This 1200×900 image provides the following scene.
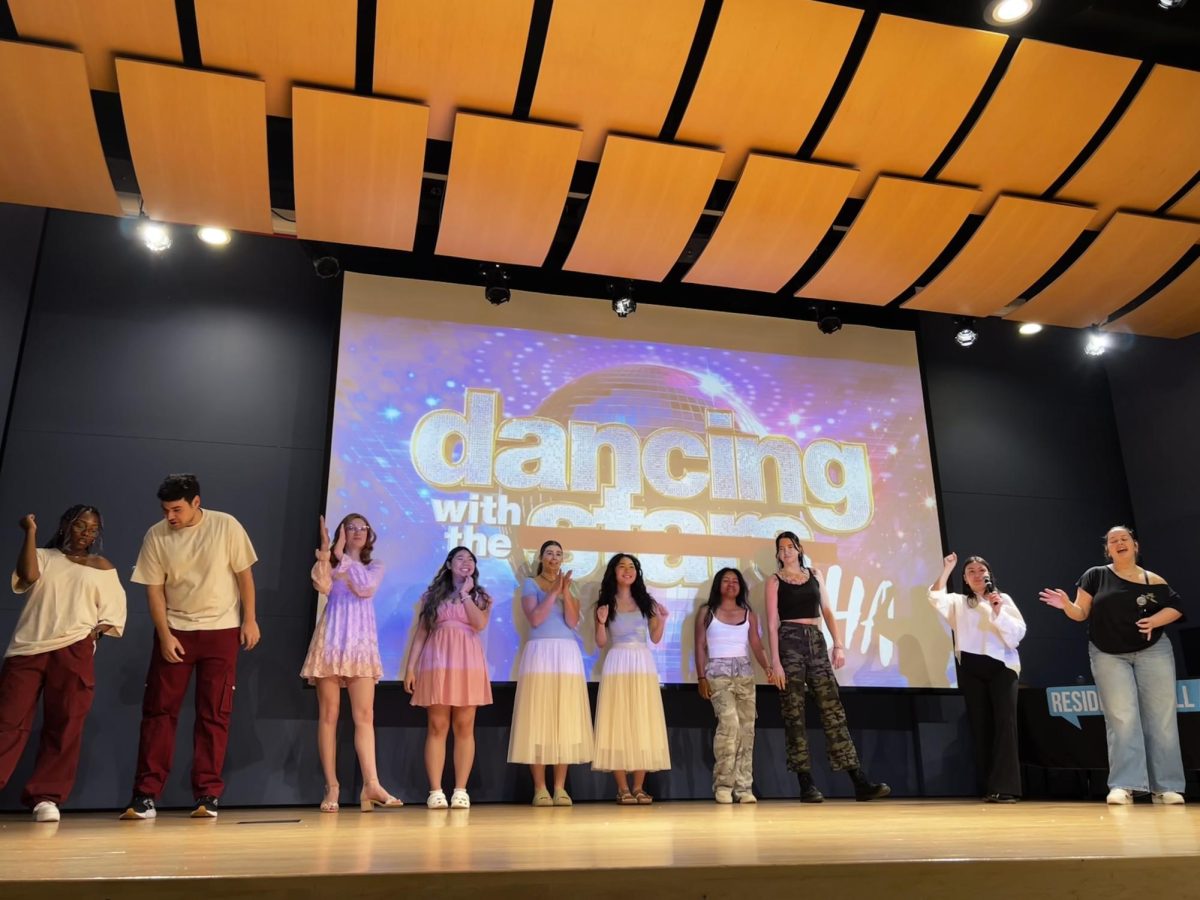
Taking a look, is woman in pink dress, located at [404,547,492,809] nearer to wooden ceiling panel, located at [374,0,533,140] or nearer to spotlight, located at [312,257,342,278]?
spotlight, located at [312,257,342,278]

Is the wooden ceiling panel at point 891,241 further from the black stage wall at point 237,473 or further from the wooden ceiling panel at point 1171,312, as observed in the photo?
the black stage wall at point 237,473

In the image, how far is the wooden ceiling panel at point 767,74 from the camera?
3.99 metres

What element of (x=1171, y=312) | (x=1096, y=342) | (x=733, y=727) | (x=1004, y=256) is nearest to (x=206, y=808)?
(x=733, y=727)

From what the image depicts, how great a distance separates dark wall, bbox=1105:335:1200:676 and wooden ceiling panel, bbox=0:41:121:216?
7.24 metres

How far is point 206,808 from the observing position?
13.1 feet

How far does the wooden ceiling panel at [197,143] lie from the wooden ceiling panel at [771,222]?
2.47 meters

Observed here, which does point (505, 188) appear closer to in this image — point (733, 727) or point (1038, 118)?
point (1038, 118)

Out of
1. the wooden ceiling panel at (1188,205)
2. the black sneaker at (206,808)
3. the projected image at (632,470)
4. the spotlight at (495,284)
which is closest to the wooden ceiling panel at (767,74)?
the spotlight at (495,284)

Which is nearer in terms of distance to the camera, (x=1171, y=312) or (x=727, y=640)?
(x=727, y=640)

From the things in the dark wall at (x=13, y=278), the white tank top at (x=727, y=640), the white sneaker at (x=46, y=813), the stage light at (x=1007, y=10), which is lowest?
the white sneaker at (x=46, y=813)

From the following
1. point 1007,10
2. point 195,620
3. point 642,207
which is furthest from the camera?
point 642,207

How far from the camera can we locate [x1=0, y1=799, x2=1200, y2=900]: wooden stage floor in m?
1.61

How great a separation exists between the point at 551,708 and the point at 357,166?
3.05m

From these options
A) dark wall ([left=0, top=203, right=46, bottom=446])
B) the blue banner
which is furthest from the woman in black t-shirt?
dark wall ([left=0, top=203, right=46, bottom=446])
